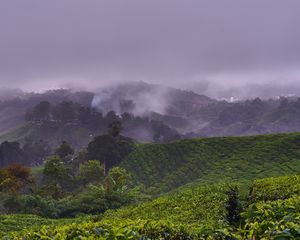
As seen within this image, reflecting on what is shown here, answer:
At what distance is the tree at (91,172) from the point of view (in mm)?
50156

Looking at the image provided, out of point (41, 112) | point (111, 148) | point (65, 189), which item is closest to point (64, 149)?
point (111, 148)

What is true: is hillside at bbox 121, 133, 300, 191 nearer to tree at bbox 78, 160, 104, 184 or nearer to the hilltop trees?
the hilltop trees

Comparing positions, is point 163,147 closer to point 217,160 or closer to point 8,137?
point 217,160

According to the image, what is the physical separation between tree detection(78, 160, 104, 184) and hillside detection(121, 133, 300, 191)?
733 centimetres

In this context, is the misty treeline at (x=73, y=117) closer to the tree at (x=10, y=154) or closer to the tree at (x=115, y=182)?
the tree at (x=10, y=154)

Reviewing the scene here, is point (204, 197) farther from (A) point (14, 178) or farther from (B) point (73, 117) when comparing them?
(B) point (73, 117)

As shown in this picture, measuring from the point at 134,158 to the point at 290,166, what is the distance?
88.7ft

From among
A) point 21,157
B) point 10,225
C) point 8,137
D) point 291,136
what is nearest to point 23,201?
point 10,225

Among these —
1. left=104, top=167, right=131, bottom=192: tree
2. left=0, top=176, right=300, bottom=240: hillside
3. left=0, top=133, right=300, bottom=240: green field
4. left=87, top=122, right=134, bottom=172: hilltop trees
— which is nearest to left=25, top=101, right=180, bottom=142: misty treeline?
left=87, top=122, right=134, bottom=172: hilltop trees

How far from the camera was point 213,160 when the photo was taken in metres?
53.6

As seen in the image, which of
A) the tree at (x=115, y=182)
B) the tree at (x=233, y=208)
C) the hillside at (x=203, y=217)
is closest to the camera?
the hillside at (x=203, y=217)

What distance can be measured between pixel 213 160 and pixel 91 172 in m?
15.7

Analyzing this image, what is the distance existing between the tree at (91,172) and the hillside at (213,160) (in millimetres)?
7328

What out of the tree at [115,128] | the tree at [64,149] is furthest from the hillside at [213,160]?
the tree at [64,149]
